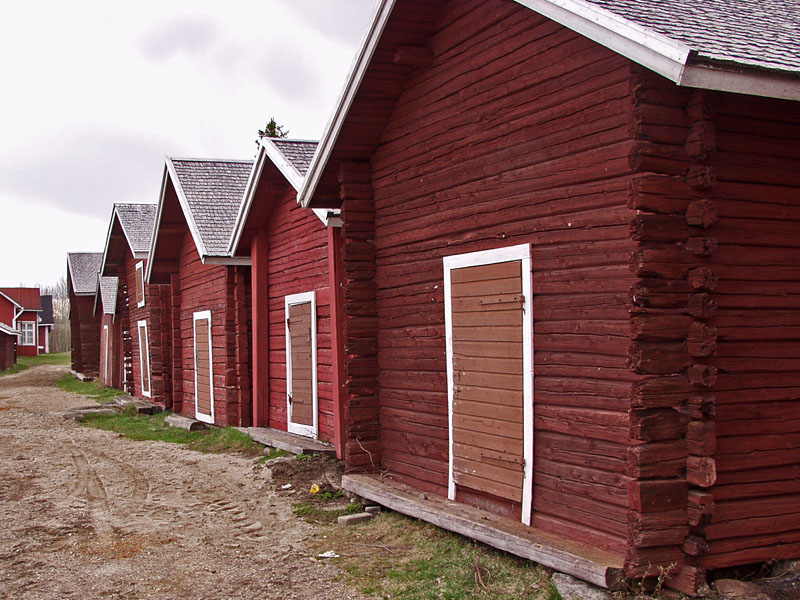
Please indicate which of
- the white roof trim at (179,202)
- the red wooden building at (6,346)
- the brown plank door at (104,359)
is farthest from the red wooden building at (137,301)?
the red wooden building at (6,346)

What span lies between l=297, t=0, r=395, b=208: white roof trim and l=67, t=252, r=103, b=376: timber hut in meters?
34.2

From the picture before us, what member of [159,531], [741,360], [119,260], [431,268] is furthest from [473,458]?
[119,260]

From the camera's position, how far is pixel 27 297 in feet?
225

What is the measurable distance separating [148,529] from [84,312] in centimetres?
3569

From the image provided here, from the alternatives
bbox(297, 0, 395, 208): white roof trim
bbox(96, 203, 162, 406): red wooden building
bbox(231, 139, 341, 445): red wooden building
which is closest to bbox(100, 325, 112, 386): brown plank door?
bbox(96, 203, 162, 406): red wooden building

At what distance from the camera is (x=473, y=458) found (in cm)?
722

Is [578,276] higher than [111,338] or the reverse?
higher

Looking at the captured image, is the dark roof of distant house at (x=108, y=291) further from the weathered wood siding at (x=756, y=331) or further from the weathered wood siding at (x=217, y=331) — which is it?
the weathered wood siding at (x=756, y=331)

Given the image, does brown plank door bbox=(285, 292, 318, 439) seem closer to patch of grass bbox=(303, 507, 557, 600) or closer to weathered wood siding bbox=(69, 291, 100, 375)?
patch of grass bbox=(303, 507, 557, 600)

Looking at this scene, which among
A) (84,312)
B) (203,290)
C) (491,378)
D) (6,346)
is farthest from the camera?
(6,346)

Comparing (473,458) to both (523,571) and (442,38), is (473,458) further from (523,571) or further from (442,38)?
(442,38)

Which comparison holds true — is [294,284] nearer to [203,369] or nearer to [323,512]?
[323,512]

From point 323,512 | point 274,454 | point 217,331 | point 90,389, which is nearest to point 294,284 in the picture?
point 274,454

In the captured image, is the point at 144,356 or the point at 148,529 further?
the point at 144,356
